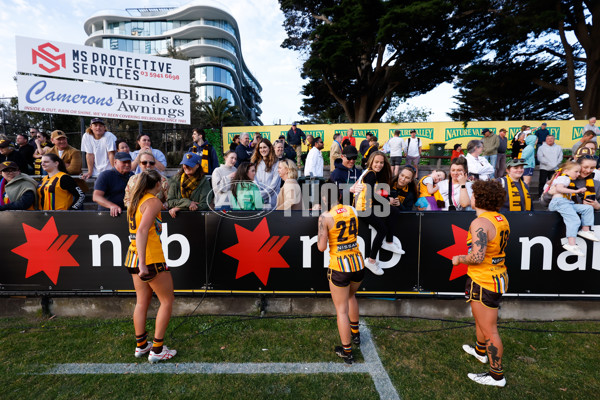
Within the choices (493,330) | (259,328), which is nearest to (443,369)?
(493,330)

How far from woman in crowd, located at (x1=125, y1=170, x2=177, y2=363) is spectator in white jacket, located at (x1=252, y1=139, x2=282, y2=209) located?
6.97 feet

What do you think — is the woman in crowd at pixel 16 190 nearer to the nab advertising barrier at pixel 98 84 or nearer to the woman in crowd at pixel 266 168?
the woman in crowd at pixel 266 168

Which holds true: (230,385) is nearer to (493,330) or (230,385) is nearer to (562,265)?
(493,330)

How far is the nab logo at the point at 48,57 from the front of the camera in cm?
909

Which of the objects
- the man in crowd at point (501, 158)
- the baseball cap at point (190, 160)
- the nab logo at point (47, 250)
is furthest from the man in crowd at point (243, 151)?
the man in crowd at point (501, 158)

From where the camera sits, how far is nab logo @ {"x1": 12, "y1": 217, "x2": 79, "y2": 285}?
4.24m

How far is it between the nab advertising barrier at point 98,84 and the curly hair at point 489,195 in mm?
10529

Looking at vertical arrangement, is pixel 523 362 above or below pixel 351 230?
below

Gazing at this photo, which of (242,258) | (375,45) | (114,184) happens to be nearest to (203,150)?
(114,184)

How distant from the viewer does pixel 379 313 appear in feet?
14.3

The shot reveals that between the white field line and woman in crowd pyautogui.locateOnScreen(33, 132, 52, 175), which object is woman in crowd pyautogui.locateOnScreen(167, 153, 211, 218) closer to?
the white field line

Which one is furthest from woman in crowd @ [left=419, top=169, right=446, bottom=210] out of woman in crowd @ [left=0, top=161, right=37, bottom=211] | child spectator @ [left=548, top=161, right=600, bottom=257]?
woman in crowd @ [left=0, top=161, right=37, bottom=211]

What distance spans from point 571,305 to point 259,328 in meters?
4.49

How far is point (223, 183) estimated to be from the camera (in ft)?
A: 16.0
